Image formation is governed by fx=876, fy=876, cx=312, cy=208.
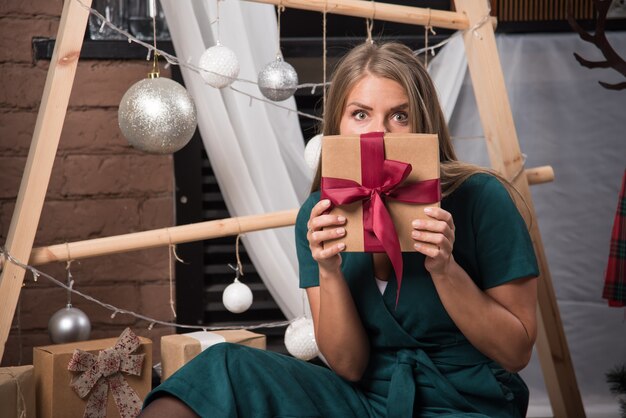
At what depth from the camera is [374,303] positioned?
4.52 ft

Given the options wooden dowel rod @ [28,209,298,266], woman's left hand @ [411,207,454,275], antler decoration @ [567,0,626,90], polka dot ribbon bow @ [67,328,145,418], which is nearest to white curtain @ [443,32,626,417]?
antler decoration @ [567,0,626,90]

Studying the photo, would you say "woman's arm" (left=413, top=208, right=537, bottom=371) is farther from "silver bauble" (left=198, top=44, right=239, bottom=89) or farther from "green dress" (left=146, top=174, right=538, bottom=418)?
"silver bauble" (left=198, top=44, right=239, bottom=89)

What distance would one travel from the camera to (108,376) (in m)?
1.73

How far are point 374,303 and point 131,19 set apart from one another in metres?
1.25

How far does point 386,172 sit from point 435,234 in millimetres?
106

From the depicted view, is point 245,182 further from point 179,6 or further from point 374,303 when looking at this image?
point 374,303

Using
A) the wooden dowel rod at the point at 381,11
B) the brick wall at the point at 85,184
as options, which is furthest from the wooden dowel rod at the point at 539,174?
the brick wall at the point at 85,184

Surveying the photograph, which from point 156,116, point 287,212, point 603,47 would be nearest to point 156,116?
point 156,116

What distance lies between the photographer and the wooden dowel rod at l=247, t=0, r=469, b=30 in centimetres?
179

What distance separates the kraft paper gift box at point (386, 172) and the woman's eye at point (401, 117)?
0.57 feet

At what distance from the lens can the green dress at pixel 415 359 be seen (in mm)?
1256

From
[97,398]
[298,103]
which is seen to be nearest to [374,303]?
[97,398]

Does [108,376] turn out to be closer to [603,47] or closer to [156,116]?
[156,116]

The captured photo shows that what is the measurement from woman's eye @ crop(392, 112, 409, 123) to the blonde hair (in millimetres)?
11
